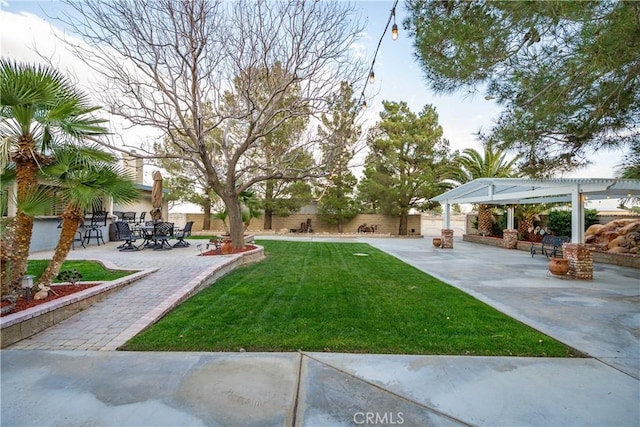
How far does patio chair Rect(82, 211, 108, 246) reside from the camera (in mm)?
11651

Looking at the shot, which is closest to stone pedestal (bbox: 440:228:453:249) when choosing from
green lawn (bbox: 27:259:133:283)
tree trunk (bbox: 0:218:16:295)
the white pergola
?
the white pergola

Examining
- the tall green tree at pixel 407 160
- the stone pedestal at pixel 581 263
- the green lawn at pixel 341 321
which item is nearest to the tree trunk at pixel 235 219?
the green lawn at pixel 341 321

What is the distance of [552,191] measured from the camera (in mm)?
9805

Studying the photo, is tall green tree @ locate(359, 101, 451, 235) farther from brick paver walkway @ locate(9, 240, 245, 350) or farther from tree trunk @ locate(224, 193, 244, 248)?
brick paver walkway @ locate(9, 240, 245, 350)

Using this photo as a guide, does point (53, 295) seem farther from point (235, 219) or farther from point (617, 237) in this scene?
point (617, 237)

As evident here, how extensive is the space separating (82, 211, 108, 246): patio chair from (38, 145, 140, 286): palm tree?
8.17m

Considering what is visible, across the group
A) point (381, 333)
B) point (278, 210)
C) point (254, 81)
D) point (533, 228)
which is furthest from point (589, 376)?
point (278, 210)

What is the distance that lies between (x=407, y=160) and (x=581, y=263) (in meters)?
14.6

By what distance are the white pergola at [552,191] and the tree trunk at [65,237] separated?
24.0 feet

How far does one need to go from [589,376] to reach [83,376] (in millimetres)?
4676

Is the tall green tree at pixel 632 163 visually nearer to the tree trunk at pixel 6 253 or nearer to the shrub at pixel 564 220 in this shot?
the tree trunk at pixel 6 253

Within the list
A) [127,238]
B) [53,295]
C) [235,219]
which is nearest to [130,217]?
[127,238]

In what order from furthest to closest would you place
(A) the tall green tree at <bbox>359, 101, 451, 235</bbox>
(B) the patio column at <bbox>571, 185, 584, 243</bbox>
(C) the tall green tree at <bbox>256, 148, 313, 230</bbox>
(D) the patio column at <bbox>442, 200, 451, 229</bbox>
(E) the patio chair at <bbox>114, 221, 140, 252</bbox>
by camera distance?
(C) the tall green tree at <bbox>256, 148, 313, 230</bbox>, (A) the tall green tree at <bbox>359, 101, 451, 235</bbox>, (D) the patio column at <bbox>442, 200, 451, 229</bbox>, (E) the patio chair at <bbox>114, 221, 140, 252</bbox>, (B) the patio column at <bbox>571, 185, 584, 243</bbox>

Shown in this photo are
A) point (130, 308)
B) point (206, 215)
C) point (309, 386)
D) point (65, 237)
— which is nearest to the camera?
point (309, 386)
